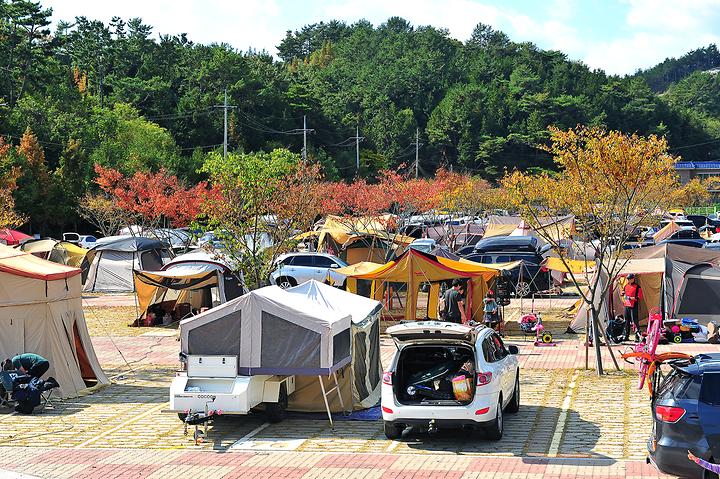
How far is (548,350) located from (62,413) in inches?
442

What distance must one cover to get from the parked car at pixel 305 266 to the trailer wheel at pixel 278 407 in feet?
59.6

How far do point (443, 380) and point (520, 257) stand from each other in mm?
22373

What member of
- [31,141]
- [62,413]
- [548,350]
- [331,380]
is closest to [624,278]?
[548,350]

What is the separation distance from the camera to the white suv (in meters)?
13.2

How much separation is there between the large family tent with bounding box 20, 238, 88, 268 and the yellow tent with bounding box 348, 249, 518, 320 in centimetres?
1469

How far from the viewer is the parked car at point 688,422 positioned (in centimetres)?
1020

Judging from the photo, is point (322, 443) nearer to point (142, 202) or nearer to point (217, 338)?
point (217, 338)

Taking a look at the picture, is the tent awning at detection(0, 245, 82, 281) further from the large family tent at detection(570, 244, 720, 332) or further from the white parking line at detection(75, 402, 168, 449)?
the large family tent at detection(570, 244, 720, 332)

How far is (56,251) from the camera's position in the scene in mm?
36688

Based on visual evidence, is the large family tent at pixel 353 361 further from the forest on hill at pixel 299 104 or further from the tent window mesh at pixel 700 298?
the forest on hill at pixel 299 104

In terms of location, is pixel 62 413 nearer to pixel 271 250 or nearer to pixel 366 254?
Result: pixel 271 250

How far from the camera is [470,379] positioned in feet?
44.1

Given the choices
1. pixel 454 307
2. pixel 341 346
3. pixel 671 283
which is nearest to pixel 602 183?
pixel 454 307

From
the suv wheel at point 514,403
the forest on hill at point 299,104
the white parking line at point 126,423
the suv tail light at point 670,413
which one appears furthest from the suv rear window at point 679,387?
the forest on hill at point 299,104
